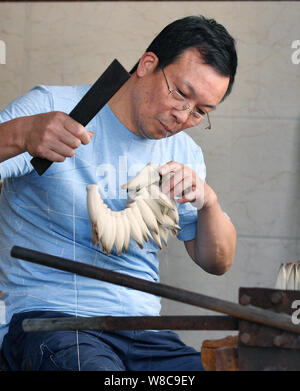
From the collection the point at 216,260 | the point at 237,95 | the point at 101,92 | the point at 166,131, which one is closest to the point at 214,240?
the point at 216,260

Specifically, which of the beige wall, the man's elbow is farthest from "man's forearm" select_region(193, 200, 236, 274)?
the beige wall

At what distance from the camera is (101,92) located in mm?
813

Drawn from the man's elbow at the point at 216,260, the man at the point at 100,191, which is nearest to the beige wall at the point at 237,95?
the man's elbow at the point at 216,260

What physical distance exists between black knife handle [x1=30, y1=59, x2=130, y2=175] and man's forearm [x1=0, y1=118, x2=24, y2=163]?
37 mm

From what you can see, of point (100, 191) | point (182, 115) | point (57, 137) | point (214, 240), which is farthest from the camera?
point (214, 240)

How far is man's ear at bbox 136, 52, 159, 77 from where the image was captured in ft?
3.67

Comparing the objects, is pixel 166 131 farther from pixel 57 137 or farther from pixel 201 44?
pixel 57 137

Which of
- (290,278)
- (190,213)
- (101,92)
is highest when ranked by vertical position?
(101,92)

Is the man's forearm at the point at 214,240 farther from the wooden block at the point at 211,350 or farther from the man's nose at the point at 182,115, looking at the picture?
the wooden block at the point at 211,350

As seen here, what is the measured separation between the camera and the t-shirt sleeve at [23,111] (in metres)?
0.96

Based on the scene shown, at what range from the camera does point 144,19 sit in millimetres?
1733

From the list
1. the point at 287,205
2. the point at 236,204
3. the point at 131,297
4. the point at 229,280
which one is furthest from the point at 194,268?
the point at 131,297

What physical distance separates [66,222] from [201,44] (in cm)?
42

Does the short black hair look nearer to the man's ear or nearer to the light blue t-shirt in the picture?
the man's ear
